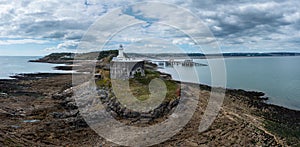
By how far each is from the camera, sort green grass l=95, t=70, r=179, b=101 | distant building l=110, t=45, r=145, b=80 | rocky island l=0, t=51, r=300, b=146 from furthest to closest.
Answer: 1. distant building l=110, t=45, r=145, b=80
2. green grass l=95, t=70, r=179, b=101
3. rocky island l=0, t=51, r=300, b=146

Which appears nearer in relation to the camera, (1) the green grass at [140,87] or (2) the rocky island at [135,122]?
(2) the rocky island at [135,122]

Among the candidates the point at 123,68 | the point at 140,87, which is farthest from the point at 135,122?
the point at 123,68

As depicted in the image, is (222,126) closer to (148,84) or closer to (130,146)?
(130,146)

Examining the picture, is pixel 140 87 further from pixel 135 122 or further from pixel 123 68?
pixel 135 122

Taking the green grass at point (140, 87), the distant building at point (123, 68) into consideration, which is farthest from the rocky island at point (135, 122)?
the distant building at point (123, 68)

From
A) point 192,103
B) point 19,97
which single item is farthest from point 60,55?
point 192,103

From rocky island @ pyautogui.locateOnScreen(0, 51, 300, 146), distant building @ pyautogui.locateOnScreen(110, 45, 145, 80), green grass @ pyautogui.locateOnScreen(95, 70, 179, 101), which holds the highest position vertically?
distant building @ pyautogui.locateOnScreen(110, 45, 145, 80)

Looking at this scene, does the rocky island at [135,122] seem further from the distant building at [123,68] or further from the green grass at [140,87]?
the distant building at [123,68]

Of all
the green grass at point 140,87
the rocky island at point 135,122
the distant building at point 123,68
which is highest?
the distant building at point 123,68

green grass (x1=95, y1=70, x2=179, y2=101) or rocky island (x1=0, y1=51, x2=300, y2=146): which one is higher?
green grass (x1=95, y1=70, x2=179, y2=101)

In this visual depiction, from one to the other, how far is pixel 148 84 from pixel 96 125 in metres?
8.26

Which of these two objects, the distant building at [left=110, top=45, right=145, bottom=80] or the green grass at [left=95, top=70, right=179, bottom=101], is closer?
the green grass at [left=95, top=70, right=179, bottom=101]

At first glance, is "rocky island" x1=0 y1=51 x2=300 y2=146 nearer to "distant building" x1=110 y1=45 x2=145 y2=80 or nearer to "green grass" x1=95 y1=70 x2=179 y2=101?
"green grass" x1=95 y1=70 x2=179 y2=101

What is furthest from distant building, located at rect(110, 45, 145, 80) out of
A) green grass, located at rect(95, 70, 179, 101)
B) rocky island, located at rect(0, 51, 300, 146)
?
rocky island, located at rect(0, 51, 300, 146)
